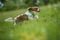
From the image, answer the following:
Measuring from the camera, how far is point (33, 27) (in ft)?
5.20

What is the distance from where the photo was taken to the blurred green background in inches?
61.4

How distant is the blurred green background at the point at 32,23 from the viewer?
1559mm

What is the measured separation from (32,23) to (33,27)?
0.09ft

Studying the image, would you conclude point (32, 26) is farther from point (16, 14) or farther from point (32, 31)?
point (16, 14)

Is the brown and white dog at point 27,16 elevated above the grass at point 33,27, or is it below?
above

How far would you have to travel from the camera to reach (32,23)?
62.5 inches

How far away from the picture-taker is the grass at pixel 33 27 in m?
1.56

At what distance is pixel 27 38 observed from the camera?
157cm

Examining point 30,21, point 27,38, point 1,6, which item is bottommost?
point 27,38

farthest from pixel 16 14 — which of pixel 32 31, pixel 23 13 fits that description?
pixel 32 31

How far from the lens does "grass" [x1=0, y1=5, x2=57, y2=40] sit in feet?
5.11

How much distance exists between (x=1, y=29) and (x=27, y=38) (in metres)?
0.19

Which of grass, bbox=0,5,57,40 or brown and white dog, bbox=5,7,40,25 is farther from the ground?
brown and white dog, bbox=5,7,40,25

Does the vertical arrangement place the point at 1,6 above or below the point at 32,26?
above
